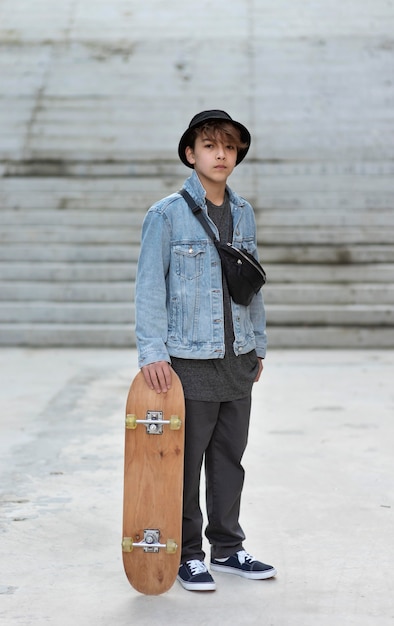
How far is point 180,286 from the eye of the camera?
356 centimetres

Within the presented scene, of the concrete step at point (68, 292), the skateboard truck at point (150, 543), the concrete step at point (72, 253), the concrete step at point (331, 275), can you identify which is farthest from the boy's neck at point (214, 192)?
the concrete step at point (72, 253)

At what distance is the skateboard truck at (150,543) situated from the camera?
3434mm

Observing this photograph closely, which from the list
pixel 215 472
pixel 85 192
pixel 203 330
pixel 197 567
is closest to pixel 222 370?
pixel 203 330

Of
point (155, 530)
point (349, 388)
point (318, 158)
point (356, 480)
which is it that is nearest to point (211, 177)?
point (155, 530)

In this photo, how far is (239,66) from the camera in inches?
550

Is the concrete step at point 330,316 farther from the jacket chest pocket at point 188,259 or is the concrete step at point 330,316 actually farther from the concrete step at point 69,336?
the jacket chest pocket at point 188,259

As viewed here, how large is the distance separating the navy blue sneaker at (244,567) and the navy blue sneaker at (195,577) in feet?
0.48

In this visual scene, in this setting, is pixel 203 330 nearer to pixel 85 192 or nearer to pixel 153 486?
pixel 153 486

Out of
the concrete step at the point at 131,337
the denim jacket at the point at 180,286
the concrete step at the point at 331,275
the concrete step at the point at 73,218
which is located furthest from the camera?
the concrete step at the point at 73,218

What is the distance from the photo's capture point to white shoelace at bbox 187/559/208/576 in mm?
3551

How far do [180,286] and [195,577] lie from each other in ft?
3.17

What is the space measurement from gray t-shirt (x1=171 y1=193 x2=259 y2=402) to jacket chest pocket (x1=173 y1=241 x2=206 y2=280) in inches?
4.7

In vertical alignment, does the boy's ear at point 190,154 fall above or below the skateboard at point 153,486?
above

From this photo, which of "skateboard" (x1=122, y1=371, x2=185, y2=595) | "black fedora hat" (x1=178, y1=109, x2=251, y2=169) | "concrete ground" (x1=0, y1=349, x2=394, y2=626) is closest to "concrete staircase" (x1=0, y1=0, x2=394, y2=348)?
"concrete ground" (x1=0, y1=349, x2=394, y2=626)
